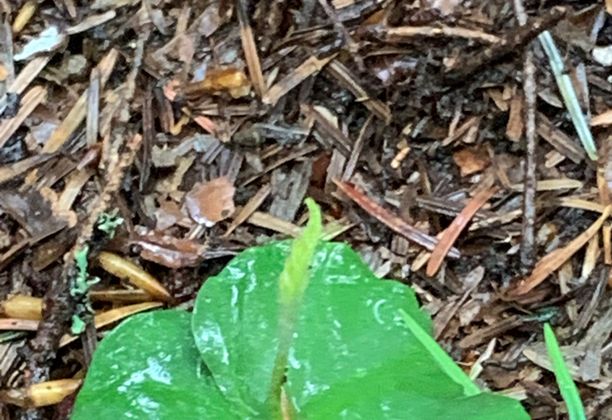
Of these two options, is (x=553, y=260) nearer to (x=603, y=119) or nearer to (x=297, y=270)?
(x=603, y=119)

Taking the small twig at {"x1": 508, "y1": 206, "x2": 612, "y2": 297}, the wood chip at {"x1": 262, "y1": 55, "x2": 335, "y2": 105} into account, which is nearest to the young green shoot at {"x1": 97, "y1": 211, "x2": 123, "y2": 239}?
the wood chip at {"x1": 262, "y1": 55, "x2": 335, "y2": 105}

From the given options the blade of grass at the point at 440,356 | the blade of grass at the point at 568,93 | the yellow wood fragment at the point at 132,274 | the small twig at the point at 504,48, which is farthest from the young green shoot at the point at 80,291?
the blade of grass at the point at 568,93

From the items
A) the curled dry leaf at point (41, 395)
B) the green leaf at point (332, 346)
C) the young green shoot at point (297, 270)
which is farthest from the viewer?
the curled dry leaf at point (41, 395)

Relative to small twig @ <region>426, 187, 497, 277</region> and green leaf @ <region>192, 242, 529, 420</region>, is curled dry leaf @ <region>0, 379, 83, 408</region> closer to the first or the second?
green leaf @ <region>192, 242, 529, 420</region>

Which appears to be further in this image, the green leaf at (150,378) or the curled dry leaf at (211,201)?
the curled dry leaf at (211,201)

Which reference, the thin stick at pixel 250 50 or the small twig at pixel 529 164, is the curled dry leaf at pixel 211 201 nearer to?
the thin stick at pixel 250 50

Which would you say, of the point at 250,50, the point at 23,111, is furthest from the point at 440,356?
the point at 23,111
